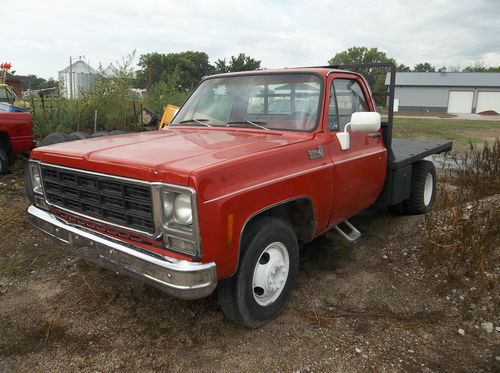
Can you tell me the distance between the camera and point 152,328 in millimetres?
3125

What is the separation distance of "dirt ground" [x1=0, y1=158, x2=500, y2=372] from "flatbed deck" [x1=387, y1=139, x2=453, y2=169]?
103 centimetres

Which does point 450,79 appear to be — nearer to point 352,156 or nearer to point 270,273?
point 352,156

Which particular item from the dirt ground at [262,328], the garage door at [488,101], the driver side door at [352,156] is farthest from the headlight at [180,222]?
the garage door at [488,101]

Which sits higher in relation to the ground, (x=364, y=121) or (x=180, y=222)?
(x=364, y=121)

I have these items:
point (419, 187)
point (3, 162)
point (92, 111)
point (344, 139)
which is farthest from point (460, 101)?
point (344, 139)

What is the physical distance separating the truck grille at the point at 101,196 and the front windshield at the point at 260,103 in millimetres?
1381

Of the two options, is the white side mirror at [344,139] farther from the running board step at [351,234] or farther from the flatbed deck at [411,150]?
the flatbed deck at [411,150]

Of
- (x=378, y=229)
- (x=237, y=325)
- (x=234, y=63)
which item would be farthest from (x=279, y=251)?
(x=234, y=63)

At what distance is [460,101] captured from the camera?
46.4 m

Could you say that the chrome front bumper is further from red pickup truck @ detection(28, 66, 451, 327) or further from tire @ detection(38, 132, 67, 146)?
tire @ detection(38, 132, 67, 146)

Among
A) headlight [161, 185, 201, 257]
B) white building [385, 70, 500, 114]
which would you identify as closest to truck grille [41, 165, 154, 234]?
headlight [161, 185, 201, 257]

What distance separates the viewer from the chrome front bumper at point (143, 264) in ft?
7.94

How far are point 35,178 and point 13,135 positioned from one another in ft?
15.3

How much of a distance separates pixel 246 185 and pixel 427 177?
3.72 meters
